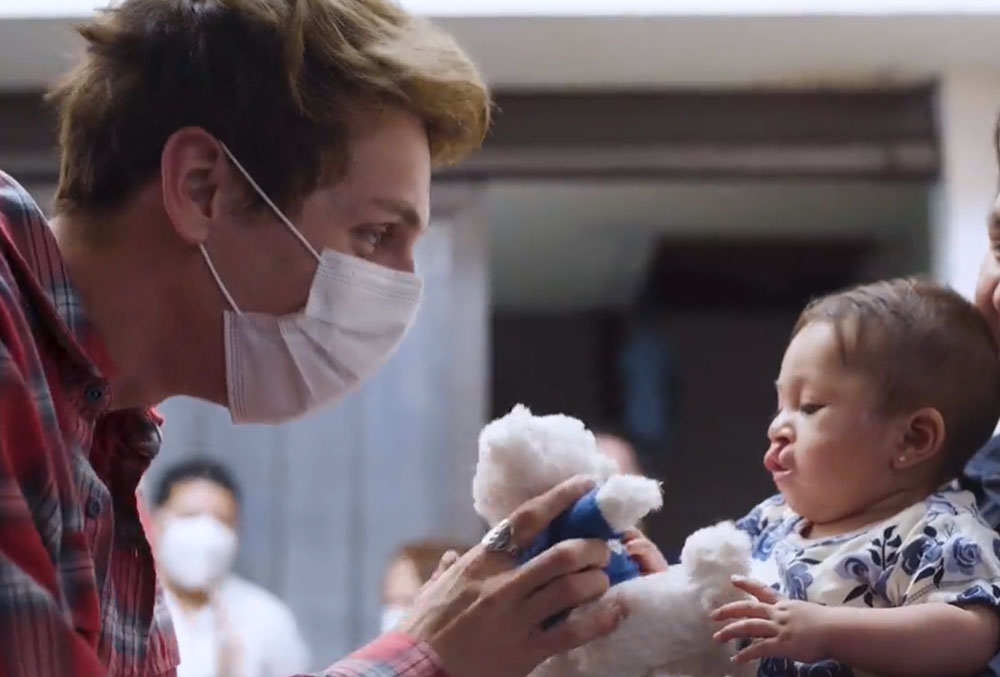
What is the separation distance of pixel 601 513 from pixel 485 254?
194cm

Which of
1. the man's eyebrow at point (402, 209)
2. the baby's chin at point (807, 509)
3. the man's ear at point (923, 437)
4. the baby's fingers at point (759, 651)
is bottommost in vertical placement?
the baby's fingers at point (759, 651)

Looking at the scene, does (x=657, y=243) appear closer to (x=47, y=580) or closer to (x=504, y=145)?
(x=504, y=145)

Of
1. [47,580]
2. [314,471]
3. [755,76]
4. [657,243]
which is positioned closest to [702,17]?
[755,76]

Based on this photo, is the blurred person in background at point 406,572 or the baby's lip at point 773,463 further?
the blurred person in background at point 406,572

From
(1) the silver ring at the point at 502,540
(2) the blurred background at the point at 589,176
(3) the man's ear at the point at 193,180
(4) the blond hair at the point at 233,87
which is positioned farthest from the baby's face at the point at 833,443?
(2) the blurred background at the point at 589,176

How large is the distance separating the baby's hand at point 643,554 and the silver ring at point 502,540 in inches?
5.0

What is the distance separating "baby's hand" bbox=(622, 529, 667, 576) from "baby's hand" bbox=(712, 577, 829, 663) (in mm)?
143

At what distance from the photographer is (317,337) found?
1.08 metres

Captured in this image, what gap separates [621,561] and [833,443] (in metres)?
0.21

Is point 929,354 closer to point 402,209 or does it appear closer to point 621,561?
point 621,561

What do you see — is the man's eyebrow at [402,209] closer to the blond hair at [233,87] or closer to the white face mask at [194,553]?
the blond hair at [233,87]

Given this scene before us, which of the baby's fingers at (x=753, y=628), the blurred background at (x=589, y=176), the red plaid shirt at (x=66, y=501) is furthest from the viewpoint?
the blurred background at (x=589, y=176)

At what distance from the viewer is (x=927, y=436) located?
107 centimetres

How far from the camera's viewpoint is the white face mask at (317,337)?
1048 millimetres
